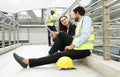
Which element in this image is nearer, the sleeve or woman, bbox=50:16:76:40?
the sleeve

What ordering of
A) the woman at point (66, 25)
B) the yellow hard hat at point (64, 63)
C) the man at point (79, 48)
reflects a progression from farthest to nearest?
the woman at point (66, 25), the man at point (79, 48), the yellow hard hat at point (64, 63)

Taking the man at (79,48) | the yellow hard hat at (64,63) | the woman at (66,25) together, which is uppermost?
the woman at (66,25)

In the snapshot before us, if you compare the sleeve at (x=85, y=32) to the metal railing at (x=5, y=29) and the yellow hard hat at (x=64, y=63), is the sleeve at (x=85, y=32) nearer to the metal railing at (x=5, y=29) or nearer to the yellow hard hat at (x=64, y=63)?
the yellow hard hat at (x=64, y=63)

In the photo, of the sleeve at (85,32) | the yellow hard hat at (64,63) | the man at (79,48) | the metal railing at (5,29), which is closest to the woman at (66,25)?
the man at (79,48)

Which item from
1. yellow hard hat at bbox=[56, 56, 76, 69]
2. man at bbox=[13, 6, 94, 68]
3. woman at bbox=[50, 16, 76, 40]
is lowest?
yellow hard hat at bbox=[56, 56, 76, 69]

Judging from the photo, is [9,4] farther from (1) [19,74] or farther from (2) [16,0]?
(1) [19,74]

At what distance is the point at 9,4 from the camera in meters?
17.8

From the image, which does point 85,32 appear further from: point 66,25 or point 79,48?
point 66,25

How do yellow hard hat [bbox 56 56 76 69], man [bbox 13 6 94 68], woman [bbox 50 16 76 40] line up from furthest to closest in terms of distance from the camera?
1. woman [bbox 50 16 76 40]
2. man [bbox 13 6 94 68]
3. yellow hard hat [bbox 56 56 76 69]

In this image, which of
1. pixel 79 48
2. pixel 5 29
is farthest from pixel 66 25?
pixel 5 29

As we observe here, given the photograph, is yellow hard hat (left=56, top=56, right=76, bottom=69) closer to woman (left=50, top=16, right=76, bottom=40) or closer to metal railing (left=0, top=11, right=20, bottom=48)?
woman (left=50, top=16, right=76, bottom=40)

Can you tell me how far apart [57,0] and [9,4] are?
381 centimetres

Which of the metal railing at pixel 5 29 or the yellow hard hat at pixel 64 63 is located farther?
the metal railing at pixel 5 29

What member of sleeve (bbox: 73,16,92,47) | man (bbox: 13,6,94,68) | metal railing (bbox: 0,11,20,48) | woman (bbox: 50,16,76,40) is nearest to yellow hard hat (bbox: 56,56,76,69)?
Answer: man (bbox: 13,6,94,68)
